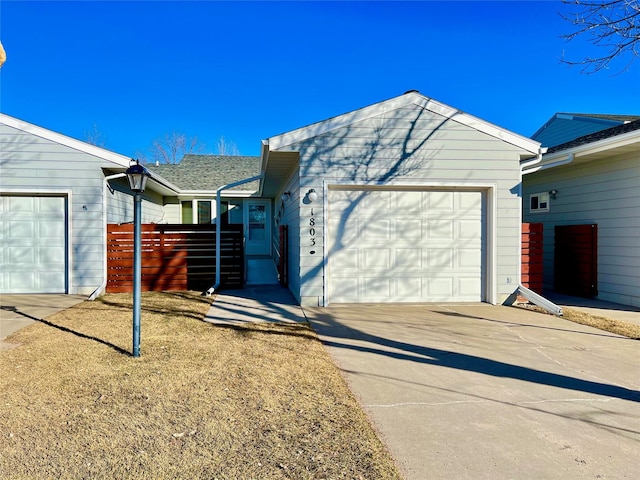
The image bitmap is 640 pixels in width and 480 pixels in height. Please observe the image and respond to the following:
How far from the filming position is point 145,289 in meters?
9.70

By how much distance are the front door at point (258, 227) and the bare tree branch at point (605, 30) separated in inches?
509

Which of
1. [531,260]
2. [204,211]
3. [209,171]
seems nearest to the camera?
[531,260]

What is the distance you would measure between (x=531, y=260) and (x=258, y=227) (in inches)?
428

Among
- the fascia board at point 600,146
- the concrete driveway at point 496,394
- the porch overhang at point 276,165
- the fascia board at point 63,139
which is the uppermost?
the fascia board at point 63,139

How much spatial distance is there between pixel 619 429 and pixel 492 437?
99 centimetres

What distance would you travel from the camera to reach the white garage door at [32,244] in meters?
8.91

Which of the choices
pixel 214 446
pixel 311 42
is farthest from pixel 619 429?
pixel 311 42

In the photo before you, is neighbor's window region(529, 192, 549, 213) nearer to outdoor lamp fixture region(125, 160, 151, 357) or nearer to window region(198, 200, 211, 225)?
outdoor lamp fixture region(125, 160, 151, 357)

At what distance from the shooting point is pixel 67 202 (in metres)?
8.95

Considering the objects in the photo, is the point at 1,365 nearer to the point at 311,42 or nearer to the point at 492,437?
the point at 492,437

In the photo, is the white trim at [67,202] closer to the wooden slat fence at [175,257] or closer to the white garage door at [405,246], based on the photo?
the wooden slat fence at [175,257]

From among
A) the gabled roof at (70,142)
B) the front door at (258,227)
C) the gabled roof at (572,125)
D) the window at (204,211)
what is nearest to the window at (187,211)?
the window at (204,211)

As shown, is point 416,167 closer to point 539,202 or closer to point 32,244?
point 539,202

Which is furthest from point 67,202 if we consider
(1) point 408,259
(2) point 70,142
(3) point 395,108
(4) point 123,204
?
(1) point 408,259
